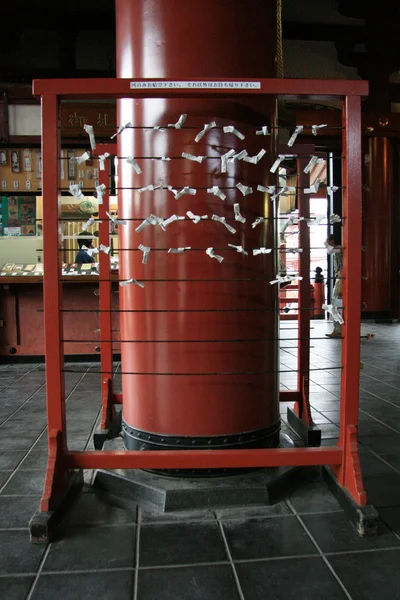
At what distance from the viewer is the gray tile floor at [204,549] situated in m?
1.38

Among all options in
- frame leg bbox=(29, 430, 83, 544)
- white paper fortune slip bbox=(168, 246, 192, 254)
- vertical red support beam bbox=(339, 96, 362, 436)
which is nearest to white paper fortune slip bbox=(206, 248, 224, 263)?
white paper fortune slip bbox=(168, 246, 192, 254)

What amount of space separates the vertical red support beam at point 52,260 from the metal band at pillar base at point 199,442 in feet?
1.31

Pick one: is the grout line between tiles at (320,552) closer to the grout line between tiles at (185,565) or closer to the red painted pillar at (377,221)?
the grout line between tiles at (185,565)

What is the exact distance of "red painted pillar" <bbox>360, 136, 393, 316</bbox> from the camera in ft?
28.3

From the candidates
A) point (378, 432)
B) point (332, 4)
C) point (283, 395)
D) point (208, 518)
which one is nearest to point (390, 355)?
point (378, 432)

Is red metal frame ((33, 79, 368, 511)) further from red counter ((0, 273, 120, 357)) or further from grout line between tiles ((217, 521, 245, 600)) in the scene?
red counter ((0, 273, 120, 357))

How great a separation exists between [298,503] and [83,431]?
141 cm

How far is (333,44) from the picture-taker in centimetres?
796

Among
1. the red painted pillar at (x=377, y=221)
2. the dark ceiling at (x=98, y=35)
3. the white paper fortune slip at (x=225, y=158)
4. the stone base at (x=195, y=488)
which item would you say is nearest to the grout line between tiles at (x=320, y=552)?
the stone base at (x=195, y=488)

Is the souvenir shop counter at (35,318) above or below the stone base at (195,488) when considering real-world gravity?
above

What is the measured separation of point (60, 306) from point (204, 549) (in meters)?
0.95

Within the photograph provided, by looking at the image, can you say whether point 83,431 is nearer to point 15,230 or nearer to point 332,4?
point 15,230

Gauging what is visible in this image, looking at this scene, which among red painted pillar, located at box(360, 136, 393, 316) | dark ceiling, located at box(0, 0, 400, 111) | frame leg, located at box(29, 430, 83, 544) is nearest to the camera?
frame leg, located at box(29, 430, 83, 544)

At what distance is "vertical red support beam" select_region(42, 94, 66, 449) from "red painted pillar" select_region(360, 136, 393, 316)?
7.67 m
